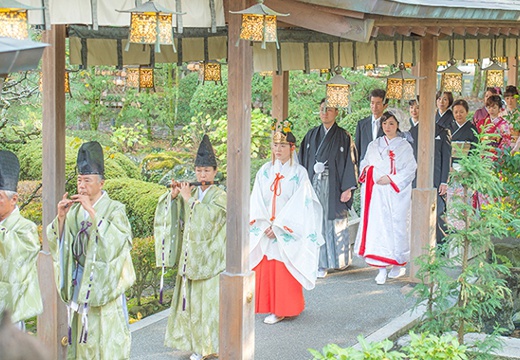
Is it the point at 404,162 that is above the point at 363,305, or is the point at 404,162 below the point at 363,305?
above

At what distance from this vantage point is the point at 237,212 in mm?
6293

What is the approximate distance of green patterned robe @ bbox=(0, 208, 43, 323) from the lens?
5.48 m

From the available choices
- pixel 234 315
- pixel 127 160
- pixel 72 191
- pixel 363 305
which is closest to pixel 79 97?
pixel 127 160

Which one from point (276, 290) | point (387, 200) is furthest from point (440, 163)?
point (276, 290)

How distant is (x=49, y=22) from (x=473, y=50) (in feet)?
26.8

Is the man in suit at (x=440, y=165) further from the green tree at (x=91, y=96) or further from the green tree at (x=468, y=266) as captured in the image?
the green tree at (x=91, y=96)

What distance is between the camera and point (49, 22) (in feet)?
17.4

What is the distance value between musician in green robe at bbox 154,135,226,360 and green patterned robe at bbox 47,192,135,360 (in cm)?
94

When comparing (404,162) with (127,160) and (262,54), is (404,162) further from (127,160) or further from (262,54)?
(127,160)

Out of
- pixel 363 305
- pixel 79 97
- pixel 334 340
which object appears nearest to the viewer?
pixel 334 340

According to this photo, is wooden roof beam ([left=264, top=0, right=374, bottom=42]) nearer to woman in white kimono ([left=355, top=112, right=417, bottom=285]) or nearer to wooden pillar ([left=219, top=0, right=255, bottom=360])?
wooden pillar ([left=219, top=0, right=255, bottom=360])

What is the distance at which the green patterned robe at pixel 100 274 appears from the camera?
596 centimetres

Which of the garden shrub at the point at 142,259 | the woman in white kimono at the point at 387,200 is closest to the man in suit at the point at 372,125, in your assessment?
the woman in white kimono at the point at 387,200

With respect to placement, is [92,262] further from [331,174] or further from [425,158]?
[331,174]
